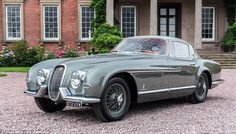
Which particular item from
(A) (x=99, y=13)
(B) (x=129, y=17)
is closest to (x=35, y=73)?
(A) (x=99, y=13)

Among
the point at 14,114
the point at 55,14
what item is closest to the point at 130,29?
the point at 55,14

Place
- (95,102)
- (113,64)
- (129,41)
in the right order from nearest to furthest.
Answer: (95,102), (113,64), (129,41)

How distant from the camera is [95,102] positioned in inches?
277

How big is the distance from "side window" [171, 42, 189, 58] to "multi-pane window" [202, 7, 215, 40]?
17.8m

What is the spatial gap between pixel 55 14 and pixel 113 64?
65.6ft

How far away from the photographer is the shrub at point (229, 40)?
25.2 meters

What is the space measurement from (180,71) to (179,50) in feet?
2.38

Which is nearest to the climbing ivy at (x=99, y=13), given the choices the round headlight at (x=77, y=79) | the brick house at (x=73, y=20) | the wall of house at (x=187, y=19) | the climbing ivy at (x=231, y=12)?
the brick house at (x=73, y=20)

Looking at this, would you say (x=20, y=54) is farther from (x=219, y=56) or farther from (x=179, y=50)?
(x=179, y=50)

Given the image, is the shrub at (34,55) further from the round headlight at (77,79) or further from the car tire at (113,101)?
the round headlight at (77,79)

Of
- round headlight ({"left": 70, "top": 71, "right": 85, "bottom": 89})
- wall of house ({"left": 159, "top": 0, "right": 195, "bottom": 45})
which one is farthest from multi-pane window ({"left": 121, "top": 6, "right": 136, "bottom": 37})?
round headlight ({"left": 70, "top": 71, "right": 85, "bottom": 89})

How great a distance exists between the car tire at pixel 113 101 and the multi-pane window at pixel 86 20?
64.2 feet

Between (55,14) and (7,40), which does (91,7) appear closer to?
(55,14)

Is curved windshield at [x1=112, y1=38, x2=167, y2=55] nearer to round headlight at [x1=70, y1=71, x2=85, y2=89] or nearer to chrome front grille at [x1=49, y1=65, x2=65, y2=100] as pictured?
chrome front grille at [x1=49, y1=65, x2=65, y2=100]
